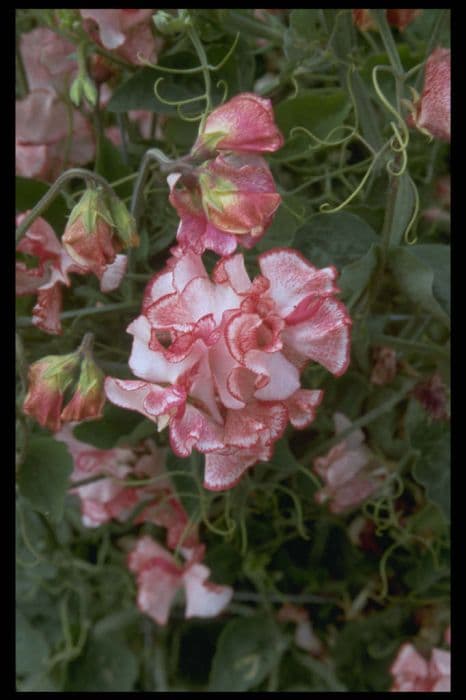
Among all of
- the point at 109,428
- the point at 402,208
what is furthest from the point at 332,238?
the point at 109,428

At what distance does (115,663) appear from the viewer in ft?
3.07

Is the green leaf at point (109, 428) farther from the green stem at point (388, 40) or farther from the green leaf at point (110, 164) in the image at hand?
the green stem at point (388, 40)

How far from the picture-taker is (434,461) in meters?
0.74

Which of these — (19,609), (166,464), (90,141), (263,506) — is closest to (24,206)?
(90,141)

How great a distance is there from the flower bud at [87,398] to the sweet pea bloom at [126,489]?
212 millimetres

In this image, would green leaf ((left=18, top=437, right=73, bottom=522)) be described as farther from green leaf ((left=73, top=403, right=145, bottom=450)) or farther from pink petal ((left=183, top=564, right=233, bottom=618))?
pink petal ((left=183, top=564, right=233, bottom=618))

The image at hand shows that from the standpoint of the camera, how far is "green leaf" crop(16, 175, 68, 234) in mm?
675

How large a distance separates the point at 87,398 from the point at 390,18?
336 mm

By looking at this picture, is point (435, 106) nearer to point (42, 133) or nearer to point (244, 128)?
point (244, 128)

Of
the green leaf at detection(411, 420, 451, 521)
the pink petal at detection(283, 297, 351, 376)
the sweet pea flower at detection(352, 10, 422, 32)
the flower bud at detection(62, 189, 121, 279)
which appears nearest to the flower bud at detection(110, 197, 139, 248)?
the flower bud at detection(62, 189, 121, 279)

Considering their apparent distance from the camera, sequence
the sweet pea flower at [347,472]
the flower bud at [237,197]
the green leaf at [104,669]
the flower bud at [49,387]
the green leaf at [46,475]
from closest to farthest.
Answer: the flower bud at [237,197]
the flower bud at [49,387]
the green leaf at [46,475]
the sweet pea flower at [347,472]
the green leaf at [104,669]

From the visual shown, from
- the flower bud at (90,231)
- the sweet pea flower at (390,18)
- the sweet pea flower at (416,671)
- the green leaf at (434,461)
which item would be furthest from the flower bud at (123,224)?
the sweet pea flower at (416,671)

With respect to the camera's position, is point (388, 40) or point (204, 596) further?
point (204, 596)

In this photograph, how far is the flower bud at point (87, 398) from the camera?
585 millimetres
